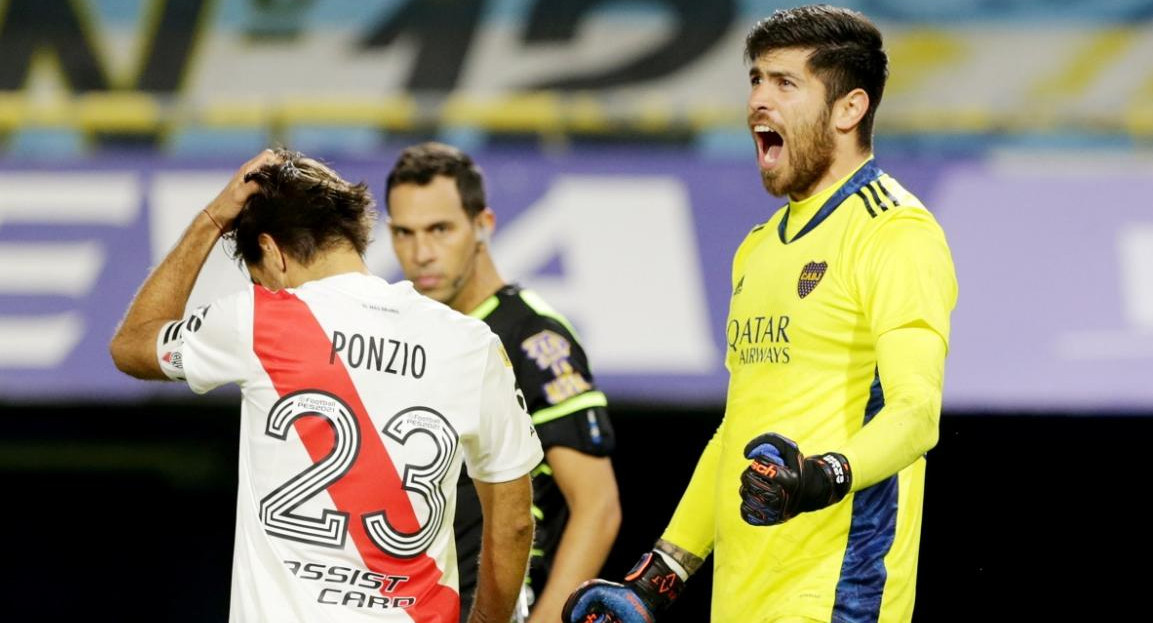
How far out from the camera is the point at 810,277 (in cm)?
302

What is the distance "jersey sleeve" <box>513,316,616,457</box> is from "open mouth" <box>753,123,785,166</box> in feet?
3.62

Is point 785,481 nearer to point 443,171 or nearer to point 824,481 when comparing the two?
point 824,481

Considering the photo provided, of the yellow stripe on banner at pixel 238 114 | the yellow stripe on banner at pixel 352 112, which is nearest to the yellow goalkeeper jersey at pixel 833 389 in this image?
the yellow stripe on banner at pixel 352 112

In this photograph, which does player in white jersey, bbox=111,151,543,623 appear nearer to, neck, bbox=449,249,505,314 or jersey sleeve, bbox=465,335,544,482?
jersey sleeve, bbox=465,335,544,482

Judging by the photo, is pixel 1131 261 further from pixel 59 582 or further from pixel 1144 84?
pixel 59 582

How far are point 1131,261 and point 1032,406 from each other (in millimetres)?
603

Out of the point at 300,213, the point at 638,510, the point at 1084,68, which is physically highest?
the point at 1084,68

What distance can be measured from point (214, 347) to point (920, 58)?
143 inches

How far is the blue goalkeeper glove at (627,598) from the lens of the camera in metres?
3.14

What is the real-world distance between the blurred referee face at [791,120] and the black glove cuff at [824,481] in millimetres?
699

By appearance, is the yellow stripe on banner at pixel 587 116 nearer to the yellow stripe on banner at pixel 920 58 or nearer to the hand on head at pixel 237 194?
the yellow stripe on banner at pixel 920 58

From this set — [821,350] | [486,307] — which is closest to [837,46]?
[821,350]

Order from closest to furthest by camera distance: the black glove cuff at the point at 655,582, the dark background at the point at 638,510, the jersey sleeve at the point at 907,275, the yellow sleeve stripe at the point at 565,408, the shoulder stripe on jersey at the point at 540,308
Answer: the jersey sleeve at the point at 907,275, the black glove cuff at the point at 655,582, the yellow sleeve stripe at the point at 565,408, the shoulder stripe on jersey at the point at 540,308, the dark background at the point at 638,510

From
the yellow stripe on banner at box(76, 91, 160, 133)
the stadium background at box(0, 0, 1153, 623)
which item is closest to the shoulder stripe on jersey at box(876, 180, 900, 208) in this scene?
the stadium background at box(0, 0, 1153, 623)
